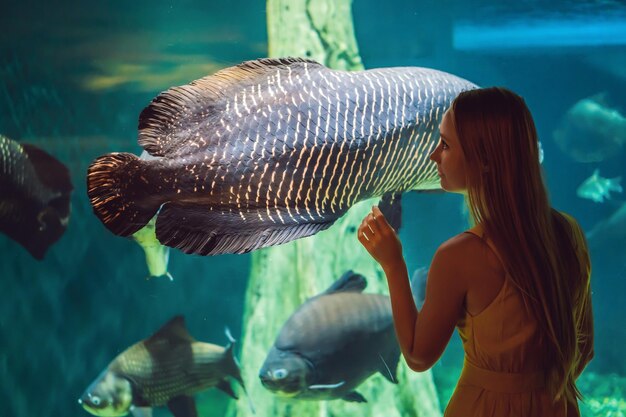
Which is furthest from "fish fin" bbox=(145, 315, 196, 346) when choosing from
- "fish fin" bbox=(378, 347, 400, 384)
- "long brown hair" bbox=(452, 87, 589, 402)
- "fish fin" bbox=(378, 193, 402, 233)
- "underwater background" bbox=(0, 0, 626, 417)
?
"long brown hair" bbox=(452, 87, 589, 402)

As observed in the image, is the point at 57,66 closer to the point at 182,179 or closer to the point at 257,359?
the point at 257,359

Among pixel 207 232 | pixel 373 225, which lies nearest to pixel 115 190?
pixel 207 232

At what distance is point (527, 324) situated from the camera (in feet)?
5.47

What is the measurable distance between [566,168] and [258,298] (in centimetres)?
691

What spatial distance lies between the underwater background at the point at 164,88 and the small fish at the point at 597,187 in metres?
0.04

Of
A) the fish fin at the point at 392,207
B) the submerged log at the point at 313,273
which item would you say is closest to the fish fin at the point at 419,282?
the submerged log at the point at 313,273

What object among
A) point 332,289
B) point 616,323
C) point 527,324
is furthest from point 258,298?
point 616,323

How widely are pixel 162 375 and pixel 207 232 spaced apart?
338 cm

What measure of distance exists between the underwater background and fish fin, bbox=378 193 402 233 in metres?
3.70

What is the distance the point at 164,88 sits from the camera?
275 inches

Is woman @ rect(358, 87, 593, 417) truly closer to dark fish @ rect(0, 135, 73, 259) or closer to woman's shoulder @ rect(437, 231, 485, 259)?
woman's shoulder @ rect(437, 231, 485, 259)

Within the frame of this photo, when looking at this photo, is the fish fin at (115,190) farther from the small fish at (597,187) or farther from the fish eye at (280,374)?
the small fish at (597,187)

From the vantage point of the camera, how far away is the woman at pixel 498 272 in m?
1.63

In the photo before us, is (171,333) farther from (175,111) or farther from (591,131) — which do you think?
(591,131)
